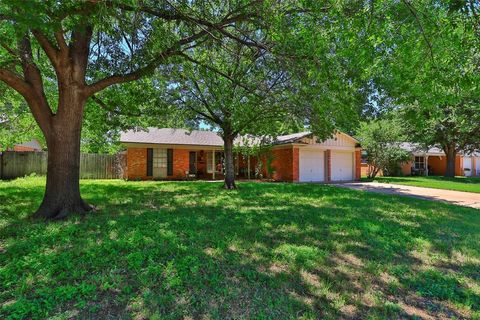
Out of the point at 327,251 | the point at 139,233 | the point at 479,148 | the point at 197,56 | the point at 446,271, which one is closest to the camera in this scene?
the point at 446,271

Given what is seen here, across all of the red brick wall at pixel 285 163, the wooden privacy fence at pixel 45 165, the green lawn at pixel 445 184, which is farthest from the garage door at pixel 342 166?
the wooden privacy fence at pixel 45 165

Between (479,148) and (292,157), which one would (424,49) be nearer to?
(292,157)

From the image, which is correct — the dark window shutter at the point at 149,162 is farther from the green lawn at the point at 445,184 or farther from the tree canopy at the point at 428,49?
the green lawn at the point at 445,184

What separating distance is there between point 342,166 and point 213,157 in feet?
30.7

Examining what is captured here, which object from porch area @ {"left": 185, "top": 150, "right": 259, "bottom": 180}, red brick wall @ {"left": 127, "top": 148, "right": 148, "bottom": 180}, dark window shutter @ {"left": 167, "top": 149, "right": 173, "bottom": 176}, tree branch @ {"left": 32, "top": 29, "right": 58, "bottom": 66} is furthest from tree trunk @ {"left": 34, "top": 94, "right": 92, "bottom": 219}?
porch area @ {"left": 185, "top": 150, "right": 259, "bottom": 180}

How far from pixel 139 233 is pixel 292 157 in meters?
14.4

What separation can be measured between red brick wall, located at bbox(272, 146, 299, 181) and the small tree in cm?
719

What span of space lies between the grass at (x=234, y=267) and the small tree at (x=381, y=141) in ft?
56.2

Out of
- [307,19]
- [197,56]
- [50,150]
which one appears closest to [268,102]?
[197,56]

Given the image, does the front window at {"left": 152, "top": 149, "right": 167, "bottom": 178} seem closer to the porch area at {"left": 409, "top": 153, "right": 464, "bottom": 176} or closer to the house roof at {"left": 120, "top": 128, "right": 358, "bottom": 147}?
the house roof at {"left": 120, "top": 128, "right": 358, "bottom": 147}

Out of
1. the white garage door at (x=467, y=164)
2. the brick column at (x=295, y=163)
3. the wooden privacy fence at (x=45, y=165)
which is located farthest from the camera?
the white garage door at (x=467, y=164)

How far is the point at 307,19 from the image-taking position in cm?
601

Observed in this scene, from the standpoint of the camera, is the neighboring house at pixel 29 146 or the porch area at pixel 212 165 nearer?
the porch area at pixel 212 165

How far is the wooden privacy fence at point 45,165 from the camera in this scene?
1764 centimetres
